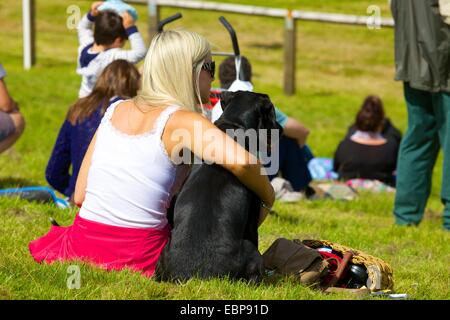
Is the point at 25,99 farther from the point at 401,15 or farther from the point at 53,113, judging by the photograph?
the point at 401,15

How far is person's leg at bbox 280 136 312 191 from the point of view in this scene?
28.2 ft

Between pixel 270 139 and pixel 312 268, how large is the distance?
710 mm

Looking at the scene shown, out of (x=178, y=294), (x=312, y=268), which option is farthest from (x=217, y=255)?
(x=312, y=268)

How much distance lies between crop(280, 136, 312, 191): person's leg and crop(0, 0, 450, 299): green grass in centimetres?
27

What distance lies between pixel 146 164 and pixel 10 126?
137 inches

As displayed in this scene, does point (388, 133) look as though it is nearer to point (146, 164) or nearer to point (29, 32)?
point (146, 164)

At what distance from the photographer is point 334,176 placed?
10.9 m

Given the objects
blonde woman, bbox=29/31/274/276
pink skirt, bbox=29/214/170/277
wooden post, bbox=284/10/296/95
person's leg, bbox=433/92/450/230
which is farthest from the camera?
wooden post, bbox=284/10/296/95

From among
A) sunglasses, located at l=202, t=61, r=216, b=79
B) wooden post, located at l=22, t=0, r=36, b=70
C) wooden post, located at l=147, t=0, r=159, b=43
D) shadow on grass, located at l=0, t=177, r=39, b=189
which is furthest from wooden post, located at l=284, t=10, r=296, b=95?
sunglasses, located at l=202, t=61, r=216, b=79

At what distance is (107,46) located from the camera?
27.7 feet

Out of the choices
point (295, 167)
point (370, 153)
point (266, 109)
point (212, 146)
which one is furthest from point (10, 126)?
point (370, 153)

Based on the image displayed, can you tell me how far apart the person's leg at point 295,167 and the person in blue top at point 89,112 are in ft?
5.91

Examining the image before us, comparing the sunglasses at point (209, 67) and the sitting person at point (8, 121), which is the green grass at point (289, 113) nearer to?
the sunglasses at point (209, 67)

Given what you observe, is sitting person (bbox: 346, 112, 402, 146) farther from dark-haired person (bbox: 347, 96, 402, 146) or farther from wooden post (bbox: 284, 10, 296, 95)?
wooden post (bbox: 284, 10, 296, 95)
